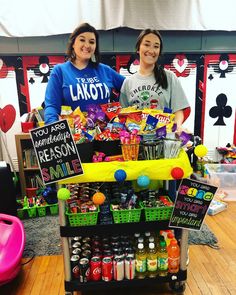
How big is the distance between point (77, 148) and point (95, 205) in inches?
12.7

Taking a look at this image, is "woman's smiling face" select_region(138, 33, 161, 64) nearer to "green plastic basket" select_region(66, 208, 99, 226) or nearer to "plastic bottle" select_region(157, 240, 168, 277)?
"green plastic basket" select_region(66, 208, 99, 226)

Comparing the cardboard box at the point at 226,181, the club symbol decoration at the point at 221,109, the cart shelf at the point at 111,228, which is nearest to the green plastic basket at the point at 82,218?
the cart shelf at the point at 111,228

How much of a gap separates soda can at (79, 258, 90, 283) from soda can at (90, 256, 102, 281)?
0.02m

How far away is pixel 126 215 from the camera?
1335 millimetres

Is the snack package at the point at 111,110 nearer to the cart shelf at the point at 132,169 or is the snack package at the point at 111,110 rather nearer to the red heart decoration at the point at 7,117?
the cart shelf at the point at 132,169

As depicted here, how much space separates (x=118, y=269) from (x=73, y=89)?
1.06m

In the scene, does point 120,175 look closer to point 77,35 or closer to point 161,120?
point 161,120

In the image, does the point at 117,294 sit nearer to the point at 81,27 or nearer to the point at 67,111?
the point at 67,111

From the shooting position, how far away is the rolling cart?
1.23 meters

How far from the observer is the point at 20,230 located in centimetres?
176

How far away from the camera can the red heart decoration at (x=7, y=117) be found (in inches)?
120

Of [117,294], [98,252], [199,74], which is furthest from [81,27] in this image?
[199,74]

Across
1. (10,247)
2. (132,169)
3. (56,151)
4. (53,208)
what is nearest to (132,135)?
(132,169)

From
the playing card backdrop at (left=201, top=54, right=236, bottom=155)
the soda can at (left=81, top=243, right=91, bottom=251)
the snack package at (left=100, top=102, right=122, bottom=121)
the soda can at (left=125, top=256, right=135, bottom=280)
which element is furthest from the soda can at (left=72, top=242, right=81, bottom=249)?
the playing card backdrop at (left=201, top=54, right=236, bottom=155)
